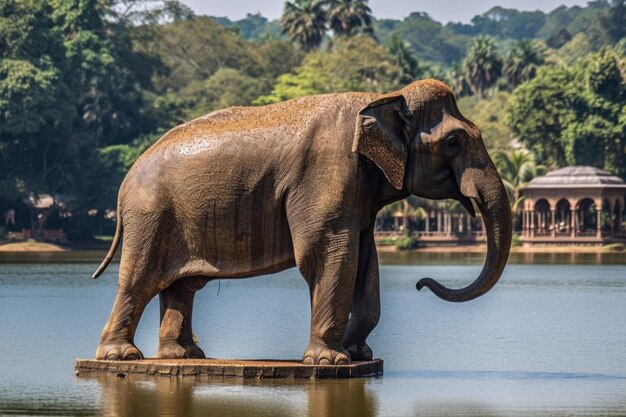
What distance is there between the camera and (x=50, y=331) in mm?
29359

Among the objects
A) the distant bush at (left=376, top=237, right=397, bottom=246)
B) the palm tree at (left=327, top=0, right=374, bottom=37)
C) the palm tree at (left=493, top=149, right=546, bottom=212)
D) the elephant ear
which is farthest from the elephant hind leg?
the palm tree at (left=327, top=0, right=374, bottom=37)

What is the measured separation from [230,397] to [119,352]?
250 cm

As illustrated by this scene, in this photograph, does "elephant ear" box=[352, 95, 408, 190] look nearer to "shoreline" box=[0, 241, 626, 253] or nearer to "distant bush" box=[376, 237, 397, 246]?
"shoreline" box=[0, 241, 626, 253]

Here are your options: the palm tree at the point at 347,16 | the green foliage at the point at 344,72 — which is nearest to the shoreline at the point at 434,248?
the green foliage at the point at 344,72

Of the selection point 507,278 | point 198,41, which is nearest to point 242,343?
point 507,278

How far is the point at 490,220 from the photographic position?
767 inches

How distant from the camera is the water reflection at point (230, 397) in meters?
17.2

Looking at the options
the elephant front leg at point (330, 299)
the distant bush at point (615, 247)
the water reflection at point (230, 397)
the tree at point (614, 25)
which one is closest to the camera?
the water reflection at point (230, 397)

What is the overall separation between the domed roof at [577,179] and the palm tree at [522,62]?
3788cm

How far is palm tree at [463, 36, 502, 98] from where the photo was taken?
439 ft

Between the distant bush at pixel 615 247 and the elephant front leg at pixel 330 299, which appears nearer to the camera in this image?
the elephant front leg at pixel 330 299

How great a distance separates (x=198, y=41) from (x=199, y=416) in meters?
120

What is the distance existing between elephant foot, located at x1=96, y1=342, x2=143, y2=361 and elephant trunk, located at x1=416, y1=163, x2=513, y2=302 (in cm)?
344

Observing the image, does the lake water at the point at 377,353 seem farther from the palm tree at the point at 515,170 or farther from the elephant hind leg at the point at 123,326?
the palm tree at the point at 515,170
